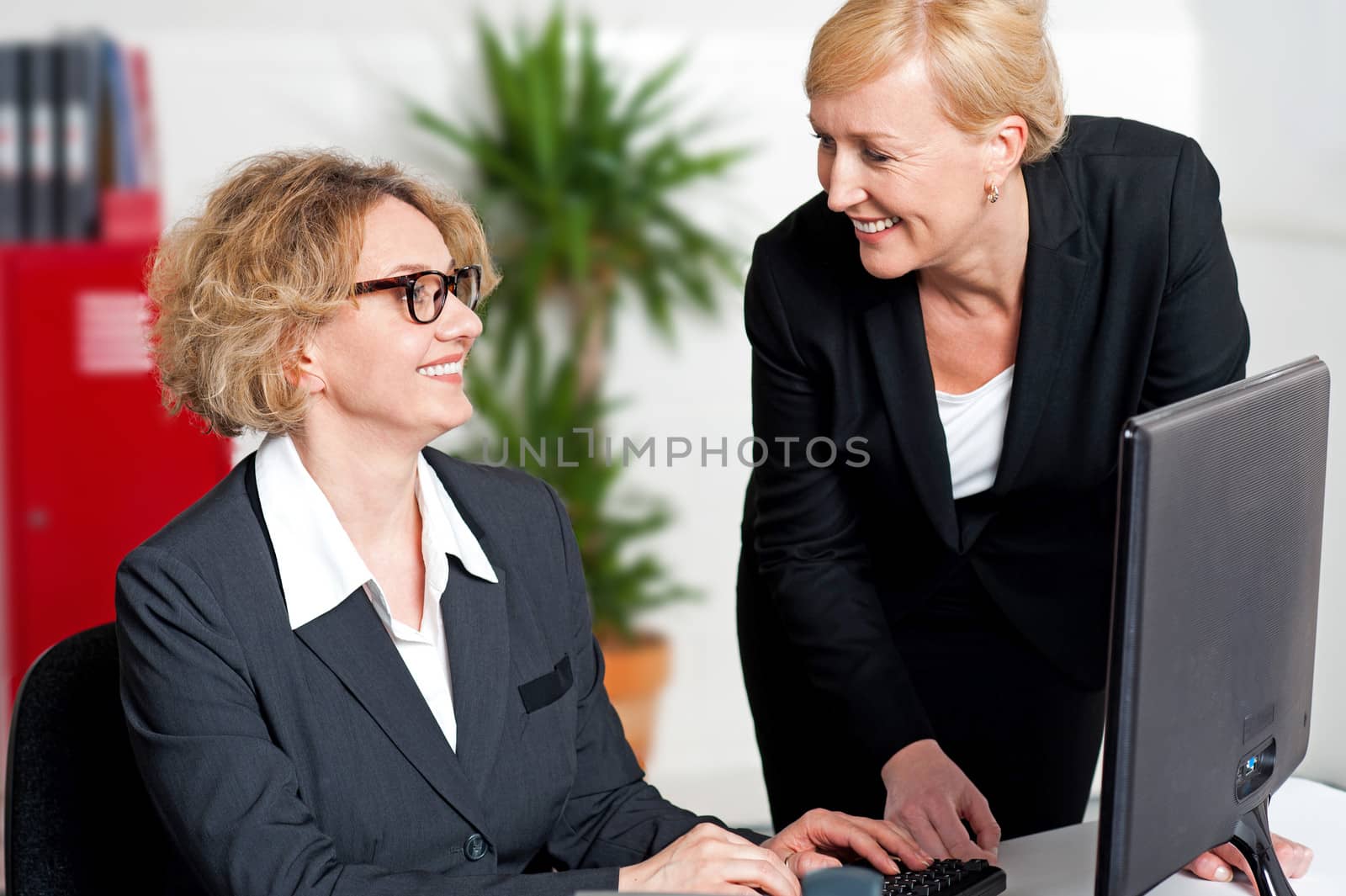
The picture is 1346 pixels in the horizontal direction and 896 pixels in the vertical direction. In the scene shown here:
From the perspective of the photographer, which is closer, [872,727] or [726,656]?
[872,727]

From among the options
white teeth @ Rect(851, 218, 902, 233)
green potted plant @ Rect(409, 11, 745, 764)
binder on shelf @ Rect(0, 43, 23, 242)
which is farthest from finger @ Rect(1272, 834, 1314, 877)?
binder on shelf @ Rect(0, 43, 23, 242)

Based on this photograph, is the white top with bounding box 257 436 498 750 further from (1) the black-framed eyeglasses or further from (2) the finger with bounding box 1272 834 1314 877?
(2) the finger with bounding box 1272 834 1314 877

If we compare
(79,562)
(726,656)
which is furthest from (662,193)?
(79,562)

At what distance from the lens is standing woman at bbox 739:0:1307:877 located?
5.13ft

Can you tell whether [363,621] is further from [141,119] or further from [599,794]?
[141,119]

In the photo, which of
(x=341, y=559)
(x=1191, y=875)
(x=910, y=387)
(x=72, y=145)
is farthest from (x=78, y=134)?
(x=1191, y=875)

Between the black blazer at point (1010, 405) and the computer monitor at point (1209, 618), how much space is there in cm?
42

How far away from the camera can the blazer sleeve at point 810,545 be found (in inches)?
69.7

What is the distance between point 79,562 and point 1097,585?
2423 mm

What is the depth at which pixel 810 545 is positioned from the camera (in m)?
1.86

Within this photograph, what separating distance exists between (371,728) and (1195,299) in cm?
107

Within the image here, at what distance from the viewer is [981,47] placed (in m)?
1.55

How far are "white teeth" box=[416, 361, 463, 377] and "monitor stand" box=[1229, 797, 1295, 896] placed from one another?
3.09 feet

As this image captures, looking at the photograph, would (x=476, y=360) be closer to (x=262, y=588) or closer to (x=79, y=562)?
(x=79, y=562)
